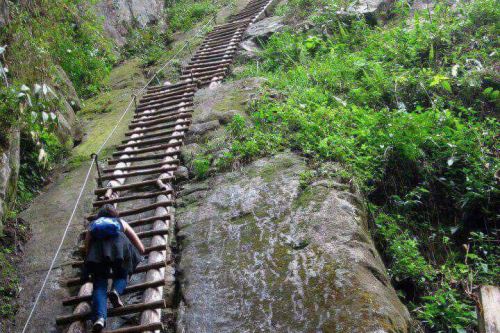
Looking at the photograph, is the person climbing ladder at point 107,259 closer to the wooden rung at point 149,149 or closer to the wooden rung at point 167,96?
the wooden rung at point 149,149

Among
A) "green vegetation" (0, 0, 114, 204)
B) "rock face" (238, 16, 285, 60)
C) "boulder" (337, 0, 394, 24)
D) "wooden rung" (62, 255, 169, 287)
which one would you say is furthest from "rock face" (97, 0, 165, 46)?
"wooden rung" (62, 255, 169, 287)

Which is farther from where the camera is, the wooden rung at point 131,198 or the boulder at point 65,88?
the boulder at point 65,88

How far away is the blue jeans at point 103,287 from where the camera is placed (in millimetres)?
3600

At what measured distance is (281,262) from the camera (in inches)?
146

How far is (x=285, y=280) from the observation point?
3.53 m

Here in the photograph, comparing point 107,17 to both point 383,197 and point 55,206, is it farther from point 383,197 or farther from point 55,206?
point 383,197

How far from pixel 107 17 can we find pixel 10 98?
26.1ft

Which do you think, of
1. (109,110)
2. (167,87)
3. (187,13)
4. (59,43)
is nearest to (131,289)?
(109,110)

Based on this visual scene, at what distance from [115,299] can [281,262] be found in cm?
144

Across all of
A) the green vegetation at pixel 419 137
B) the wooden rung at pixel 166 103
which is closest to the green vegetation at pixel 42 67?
the wooden rung at pixel 166 103

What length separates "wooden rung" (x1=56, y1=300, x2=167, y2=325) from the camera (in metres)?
3.72

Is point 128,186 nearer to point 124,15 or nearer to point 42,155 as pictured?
point 42,155

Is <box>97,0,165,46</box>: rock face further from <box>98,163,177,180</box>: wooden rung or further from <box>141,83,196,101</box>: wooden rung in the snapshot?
<box>98,163,177,180</box>: wooden rung

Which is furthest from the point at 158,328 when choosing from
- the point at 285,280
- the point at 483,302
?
the point at 483,302
